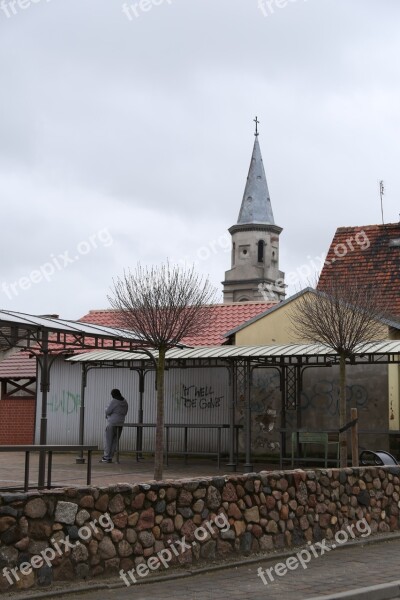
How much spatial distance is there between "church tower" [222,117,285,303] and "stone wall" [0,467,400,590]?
79.4 m

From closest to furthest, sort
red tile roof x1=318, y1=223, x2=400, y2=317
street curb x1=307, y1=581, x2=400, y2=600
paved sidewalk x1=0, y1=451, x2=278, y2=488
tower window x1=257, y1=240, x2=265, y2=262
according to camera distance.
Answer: street curb x1=307, y1=581, x2=400, y2=600
paved sidewalk x1=0, y1=451, x2=278, y2=488
red tile roof x1=318, y1=223, x2=400, y2=317
tower window x1=257, y1=240, x2=265, y2=262

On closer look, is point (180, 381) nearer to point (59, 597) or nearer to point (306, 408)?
point (306, 408)

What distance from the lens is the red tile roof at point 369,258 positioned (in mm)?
27047

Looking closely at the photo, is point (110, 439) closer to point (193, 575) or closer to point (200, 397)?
point (200, 397)

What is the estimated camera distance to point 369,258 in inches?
1131

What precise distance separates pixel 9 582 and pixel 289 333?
56.4ft

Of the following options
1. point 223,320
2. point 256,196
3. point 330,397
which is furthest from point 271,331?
point 256,196

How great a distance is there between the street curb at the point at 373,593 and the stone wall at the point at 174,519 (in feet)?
6.33

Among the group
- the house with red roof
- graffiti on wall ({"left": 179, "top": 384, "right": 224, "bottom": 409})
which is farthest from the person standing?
the house with red roof

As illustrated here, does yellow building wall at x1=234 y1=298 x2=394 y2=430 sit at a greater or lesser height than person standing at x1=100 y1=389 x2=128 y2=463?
greater

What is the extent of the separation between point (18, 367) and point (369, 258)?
1262 cm

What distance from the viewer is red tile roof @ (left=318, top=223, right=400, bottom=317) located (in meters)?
27.0

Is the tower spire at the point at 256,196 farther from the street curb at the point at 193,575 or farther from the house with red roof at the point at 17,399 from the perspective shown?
the street curb at the point at 193,575

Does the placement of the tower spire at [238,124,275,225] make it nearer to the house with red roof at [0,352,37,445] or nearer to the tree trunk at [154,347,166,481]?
the house with red roof at [0,352,37,445]
